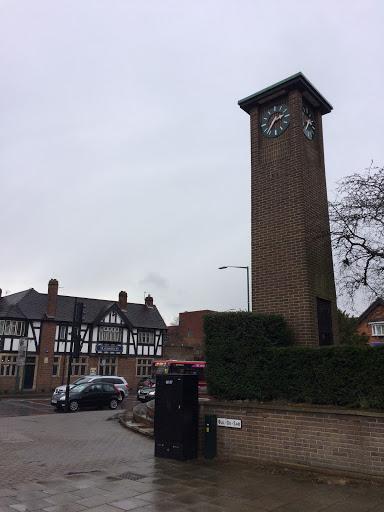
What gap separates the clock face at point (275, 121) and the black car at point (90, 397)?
18.1m

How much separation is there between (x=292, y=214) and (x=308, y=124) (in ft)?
10.5

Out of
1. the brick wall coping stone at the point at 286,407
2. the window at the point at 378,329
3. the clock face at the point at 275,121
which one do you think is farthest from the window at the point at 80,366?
the clock face at the point at 275,121

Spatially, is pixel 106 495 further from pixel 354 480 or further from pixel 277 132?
pixel 277 132

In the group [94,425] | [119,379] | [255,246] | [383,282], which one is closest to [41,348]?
[119,379]

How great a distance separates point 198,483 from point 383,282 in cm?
568

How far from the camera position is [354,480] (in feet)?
25.3

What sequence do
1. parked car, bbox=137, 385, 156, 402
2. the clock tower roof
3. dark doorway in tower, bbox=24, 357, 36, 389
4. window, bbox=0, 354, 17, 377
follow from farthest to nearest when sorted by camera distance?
dark doorway in tower, bbox=24, 357, 36, 389
window, bbox=0, 354, 17, 377
parked car, bbox=137, 385, 156, 402
the clock tower roof

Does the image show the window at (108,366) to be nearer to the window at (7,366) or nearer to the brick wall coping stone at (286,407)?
the window at (7,366)

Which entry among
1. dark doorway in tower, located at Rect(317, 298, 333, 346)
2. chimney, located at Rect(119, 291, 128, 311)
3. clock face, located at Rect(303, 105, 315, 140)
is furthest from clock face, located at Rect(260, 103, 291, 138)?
chimney, located at Rect(119, 291, 128, 311)

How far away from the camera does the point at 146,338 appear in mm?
47562

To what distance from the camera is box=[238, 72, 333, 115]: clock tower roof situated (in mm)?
11990

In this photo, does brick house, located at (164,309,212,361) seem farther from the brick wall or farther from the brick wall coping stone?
the brick wall

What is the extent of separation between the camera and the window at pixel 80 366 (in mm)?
41906

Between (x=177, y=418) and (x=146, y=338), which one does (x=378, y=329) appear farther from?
(x=177, y=418)
